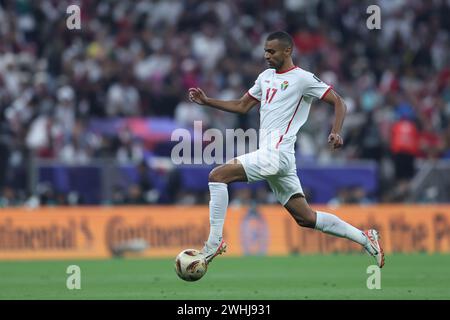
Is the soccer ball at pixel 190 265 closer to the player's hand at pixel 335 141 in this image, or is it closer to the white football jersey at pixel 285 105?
the white football jersey at pixel 285 105

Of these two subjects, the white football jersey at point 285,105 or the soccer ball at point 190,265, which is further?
the white football jersey at point 285,105

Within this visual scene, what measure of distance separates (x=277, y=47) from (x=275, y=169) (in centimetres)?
137

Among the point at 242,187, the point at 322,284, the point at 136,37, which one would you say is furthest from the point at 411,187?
the point at 322,284

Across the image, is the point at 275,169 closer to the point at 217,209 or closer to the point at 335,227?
the point at 217,209

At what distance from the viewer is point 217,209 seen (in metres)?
11.9

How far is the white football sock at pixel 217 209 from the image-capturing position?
11.8 meters

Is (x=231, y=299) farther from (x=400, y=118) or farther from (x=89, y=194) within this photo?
(x=400, y=118)

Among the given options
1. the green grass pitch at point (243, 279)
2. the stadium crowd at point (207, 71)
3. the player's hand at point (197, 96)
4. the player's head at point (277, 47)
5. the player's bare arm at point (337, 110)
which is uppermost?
the stadium crowd at point (207, 71)

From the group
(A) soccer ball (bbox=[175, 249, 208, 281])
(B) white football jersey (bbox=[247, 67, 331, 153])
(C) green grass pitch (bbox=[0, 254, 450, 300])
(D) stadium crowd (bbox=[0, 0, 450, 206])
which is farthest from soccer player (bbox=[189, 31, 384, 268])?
(D) stadium crowd (bbox=[0, 0, 450, 206])

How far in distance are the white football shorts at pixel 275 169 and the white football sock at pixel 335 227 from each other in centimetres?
44

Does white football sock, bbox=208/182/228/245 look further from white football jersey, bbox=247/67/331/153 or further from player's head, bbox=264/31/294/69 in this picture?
player's head, bbox=264/31/294/69

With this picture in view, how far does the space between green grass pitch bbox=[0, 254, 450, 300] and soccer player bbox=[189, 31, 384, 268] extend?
32.9 inches

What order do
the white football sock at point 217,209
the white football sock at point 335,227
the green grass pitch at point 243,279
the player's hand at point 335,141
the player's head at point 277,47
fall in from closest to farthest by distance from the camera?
the player's hand at point 335,141
the white football sock at point 217,209
the player's head at point 277,47
the green grass pitch at point 243,279
the white football sock at point 335,227

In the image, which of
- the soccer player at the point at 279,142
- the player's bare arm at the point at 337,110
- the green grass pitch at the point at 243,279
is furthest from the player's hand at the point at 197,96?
the green grass pitch at the point at 243,279
